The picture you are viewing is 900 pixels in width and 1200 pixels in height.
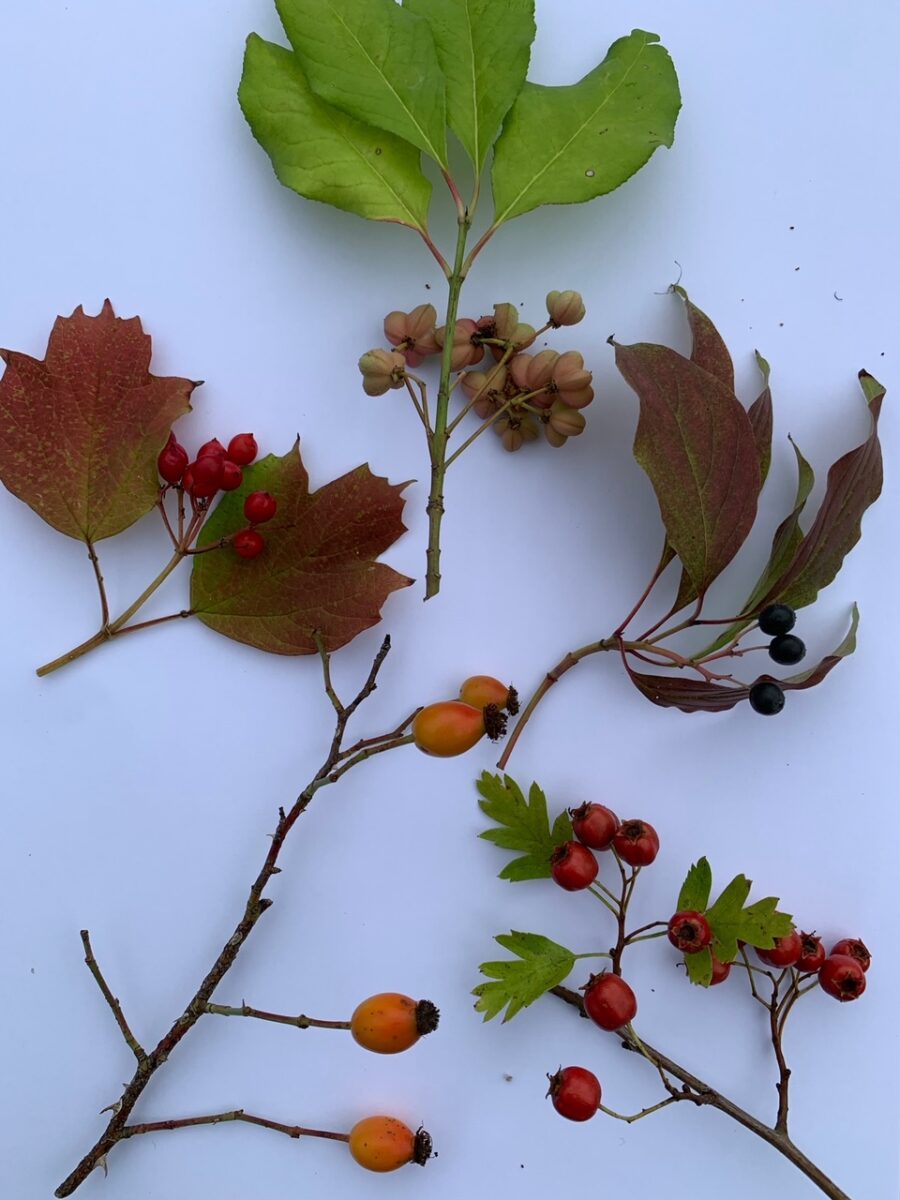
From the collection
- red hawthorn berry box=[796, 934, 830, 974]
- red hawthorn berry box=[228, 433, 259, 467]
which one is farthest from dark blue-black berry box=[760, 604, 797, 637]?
red hawthorn berry box=[228, 433, 259, 467]

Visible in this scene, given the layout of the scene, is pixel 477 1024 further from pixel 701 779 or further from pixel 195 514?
pixel 195 514

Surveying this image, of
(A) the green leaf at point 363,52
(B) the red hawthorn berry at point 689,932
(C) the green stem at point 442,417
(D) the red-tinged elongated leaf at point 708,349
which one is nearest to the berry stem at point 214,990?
(C) the green stem at point 442,417

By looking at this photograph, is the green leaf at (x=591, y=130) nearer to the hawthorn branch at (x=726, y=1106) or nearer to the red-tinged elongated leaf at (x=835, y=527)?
the red-tinged elongated leaf at (x=835, y=527)

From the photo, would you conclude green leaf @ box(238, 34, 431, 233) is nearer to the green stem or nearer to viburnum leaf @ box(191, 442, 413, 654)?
the green stem

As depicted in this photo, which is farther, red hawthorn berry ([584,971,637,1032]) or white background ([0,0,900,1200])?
white background ([0,0,900,1200])

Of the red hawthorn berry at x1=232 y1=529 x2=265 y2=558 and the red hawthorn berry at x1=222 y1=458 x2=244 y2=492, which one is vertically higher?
the red hawthorn berry at x1=222 y1=458 x2=244 y2=492

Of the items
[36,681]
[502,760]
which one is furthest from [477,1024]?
[36,681]

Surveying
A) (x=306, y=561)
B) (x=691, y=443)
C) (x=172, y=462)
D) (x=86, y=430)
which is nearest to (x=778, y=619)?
(x=691, y=443)
